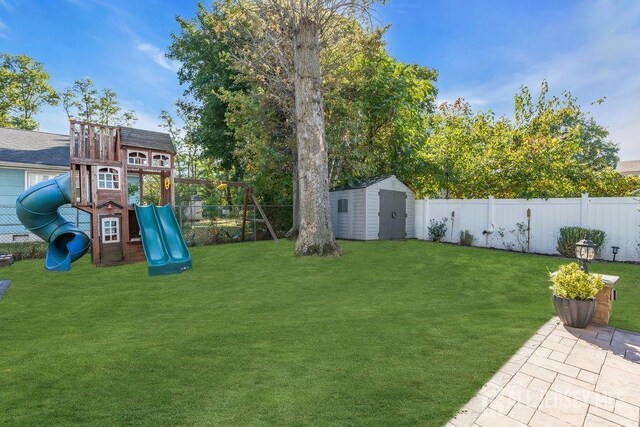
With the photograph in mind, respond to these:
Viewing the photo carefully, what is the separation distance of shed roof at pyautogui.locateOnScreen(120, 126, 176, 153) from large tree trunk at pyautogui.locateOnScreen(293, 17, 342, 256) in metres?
4.58

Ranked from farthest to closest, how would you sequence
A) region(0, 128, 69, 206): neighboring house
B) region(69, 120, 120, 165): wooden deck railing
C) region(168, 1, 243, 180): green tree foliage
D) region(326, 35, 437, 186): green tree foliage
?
region(168, 1, 243, 180): green tree foliage, region(326, 35, 437, 186): green tree foliage, region(0, 128, 69, 206): neighboring house, region(69, 120, 120, 165): wooden deck railing

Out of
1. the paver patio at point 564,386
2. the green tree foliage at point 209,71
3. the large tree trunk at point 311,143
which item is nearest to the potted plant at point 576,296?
the paver patio at point 564,386

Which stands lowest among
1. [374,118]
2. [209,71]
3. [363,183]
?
[363,183]

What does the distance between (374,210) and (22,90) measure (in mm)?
28243

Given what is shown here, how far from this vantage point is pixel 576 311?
4.16 metres

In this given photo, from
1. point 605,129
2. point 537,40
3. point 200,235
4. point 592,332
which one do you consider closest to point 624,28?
point 537,40

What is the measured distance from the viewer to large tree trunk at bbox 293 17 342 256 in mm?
9828

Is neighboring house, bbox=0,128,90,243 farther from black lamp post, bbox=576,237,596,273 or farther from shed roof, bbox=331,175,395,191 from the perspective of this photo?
black lamp post, bbox=576,237,596,273

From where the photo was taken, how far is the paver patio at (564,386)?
2348mm

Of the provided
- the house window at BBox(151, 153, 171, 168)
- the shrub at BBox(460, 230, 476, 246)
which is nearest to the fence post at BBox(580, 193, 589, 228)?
the shrub at BBox(460, 230, 476, 246)

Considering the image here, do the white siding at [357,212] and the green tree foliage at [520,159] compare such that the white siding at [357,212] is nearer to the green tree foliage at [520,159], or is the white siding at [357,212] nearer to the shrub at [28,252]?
the green tree foliage at [520,159]

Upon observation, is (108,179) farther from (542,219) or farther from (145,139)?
(542,219)

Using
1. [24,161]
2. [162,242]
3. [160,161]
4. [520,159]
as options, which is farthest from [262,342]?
[24,161]

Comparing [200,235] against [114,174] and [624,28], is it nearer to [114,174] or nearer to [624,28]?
[114,174]
